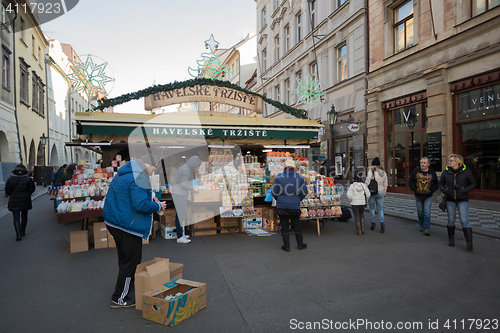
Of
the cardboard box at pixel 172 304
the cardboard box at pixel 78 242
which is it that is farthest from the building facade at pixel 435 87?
the cardboard box at pixel 78 242

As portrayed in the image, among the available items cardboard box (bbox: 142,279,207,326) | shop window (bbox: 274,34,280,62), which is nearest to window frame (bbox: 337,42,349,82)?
shop window (bbox: 274,34,280,62)

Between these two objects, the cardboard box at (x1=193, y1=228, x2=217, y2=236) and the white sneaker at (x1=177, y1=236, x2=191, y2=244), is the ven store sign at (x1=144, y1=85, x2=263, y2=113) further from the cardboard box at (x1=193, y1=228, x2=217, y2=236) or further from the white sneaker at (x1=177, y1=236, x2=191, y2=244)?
the white sneaker at (x1=177, y1=236, x2=191, y2=244)

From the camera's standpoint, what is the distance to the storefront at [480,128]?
1029 centimetres

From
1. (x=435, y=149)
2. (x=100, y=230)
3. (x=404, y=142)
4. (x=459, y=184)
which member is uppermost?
(x=404, y=142)

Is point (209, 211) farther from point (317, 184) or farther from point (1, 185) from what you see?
point (1, 185)

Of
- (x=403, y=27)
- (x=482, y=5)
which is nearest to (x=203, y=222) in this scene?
(x=482, y=5)

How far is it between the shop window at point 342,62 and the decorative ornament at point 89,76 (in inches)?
509

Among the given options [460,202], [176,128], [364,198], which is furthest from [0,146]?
[460,202]

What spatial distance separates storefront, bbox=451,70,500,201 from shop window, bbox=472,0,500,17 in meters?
2.09

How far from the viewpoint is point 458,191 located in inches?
247

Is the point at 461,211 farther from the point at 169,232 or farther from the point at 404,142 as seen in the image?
the point at 404,142

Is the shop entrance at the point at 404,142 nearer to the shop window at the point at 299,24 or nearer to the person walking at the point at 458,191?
the person walking at the point at 458,191

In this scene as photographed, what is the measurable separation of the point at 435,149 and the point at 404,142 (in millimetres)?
1919

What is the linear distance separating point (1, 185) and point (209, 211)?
16.7 m
